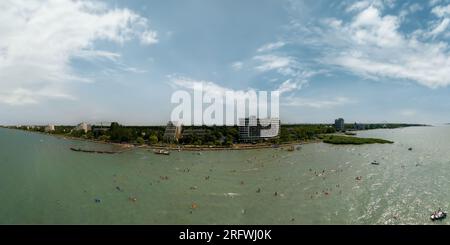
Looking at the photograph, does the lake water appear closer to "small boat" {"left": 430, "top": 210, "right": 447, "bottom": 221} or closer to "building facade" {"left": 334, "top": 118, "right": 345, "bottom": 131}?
"small boat" {"left": 430, "top": 210, "right": 447, "bottom": 221}

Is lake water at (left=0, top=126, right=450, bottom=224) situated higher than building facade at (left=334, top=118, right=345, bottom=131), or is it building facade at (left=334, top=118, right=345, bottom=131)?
building facade at (left=334, top=118, right=345, bottom=131)

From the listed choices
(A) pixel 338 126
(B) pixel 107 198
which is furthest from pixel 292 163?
(A) pixel 338 126

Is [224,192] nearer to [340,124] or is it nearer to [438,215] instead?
[438,215]

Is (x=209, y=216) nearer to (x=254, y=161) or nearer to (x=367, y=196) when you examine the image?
(x=367, y=196)

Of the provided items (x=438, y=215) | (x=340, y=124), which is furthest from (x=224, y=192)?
(x=340, y=124)

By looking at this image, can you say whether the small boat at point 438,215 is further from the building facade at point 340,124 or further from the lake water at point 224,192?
the building facade at point 340,124

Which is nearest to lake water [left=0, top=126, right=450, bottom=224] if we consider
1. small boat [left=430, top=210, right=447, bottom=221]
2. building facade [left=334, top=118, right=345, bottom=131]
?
small boat [left=430, top=210, right=447, bottom=221]

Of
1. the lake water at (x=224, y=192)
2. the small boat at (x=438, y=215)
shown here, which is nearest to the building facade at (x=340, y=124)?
the lake water at (x=224, y=192)

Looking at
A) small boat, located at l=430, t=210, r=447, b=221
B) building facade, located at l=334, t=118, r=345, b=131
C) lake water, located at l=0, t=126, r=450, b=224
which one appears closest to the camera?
small boat, located at l=430, t=210, r=447, b=221
